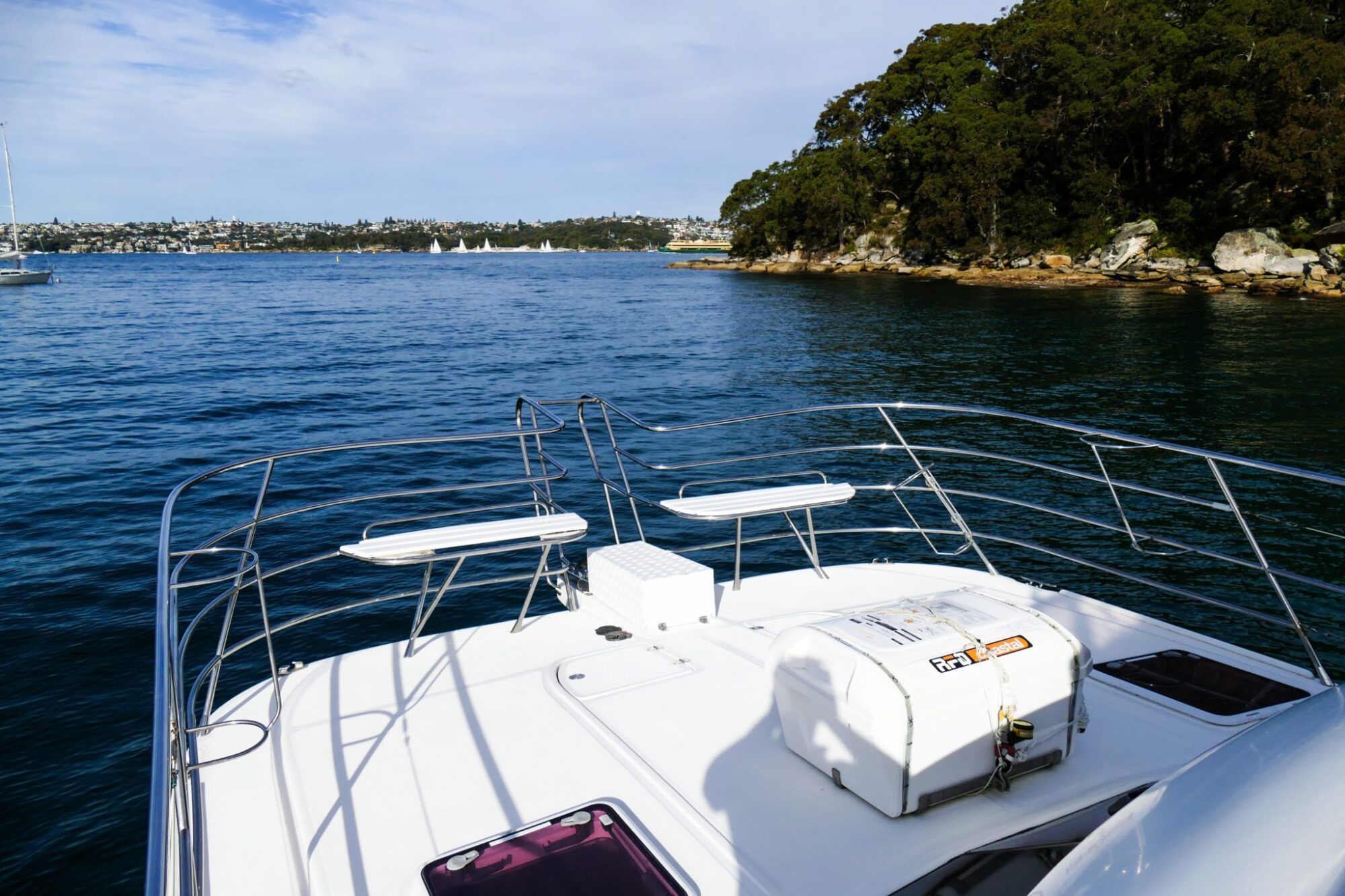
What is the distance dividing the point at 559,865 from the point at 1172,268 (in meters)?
46.5

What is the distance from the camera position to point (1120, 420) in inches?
647

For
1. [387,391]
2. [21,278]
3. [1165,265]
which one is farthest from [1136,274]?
[21,278]

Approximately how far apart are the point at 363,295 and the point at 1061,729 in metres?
56.6

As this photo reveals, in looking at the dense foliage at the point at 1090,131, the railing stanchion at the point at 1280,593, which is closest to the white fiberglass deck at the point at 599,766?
the railing stanchion at the point at 1280,593

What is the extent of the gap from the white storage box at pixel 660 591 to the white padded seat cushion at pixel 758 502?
27 centimetres

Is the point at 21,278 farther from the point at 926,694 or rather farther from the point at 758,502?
the point at 926,694

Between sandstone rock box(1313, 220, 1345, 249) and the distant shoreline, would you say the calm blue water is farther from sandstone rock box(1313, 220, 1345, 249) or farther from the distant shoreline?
sandstone rock box(1313, 220, 1345, 249)

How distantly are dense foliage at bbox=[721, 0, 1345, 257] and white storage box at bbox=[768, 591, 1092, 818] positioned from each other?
42491mm

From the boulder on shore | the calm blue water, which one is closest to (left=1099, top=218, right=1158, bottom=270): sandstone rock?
the boulder on shore

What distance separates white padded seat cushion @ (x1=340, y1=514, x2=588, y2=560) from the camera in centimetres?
371

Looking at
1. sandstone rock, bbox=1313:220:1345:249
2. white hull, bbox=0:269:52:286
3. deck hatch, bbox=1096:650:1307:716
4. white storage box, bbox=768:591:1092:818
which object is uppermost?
sandstone rock, bbox=1313:220:1345:249

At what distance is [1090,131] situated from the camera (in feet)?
156

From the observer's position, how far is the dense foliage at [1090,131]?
36.4 metres

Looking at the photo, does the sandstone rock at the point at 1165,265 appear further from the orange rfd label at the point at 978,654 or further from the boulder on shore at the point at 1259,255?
the orange rfd label at the point at 978,654
